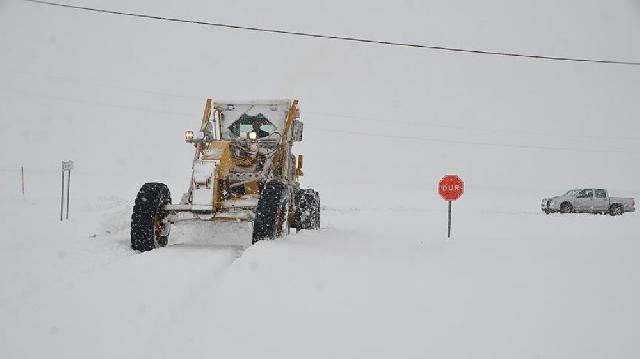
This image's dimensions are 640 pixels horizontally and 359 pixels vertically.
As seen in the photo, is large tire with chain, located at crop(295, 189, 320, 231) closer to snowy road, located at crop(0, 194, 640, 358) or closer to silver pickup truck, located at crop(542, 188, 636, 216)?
snowy road, located at crop(0, 194, 640, 358)

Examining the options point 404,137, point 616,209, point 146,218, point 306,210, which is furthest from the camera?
point 404,137

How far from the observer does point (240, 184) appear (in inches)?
390

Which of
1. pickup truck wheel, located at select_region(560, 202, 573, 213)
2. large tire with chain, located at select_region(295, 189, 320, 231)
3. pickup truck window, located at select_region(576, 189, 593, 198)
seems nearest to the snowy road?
large tire with chain, located at select_region(295, 189, 320, 231)

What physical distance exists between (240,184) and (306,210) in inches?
74.1

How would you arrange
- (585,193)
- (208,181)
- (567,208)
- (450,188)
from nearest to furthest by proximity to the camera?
(208,181)
(450,188)
(567,208)
(585,193)

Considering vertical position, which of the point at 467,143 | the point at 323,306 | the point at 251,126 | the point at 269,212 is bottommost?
the point at 323,306

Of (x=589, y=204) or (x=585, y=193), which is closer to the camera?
(x=589, y=204)

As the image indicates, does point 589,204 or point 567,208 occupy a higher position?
point 589,204

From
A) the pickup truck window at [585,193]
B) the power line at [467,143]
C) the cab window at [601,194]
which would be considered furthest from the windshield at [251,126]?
the power line at [467,143]

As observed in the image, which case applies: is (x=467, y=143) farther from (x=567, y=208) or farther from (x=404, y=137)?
(x=567, y=208)

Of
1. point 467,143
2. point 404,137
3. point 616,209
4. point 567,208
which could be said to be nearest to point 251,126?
point 567,208

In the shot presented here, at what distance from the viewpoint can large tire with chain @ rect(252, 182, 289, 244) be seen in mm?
7914

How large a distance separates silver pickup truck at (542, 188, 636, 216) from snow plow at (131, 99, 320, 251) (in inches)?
696

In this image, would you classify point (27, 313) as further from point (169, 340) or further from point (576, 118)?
point (576, 118)
